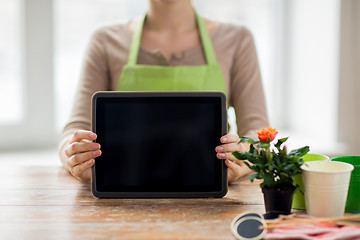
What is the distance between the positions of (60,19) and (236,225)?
199cm

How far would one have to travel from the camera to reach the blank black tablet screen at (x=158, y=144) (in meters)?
0.89

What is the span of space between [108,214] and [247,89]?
2.53 ft

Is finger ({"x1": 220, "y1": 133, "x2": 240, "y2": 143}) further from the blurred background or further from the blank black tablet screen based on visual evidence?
the blurred background

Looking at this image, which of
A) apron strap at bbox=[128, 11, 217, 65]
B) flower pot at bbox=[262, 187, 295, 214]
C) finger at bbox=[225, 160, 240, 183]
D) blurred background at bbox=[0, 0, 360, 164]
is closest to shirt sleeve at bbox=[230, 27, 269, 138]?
apron strap at bbox=[128, 11, 217, 65]

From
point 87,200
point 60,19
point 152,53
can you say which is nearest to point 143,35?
point 152,53

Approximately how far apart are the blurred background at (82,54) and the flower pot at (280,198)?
1513 millimetres

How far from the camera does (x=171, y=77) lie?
139 cm

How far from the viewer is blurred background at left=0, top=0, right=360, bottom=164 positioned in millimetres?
2182

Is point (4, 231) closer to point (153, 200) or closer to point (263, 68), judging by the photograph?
point (153, 200)

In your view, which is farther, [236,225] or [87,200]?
[87,200]

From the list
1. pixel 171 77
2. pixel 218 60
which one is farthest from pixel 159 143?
pixel 218 60

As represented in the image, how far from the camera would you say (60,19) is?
2373 mm

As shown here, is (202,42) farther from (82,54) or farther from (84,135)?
(82,54)

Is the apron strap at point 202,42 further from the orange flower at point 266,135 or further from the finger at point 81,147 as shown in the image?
the orange flower at point 266,135
